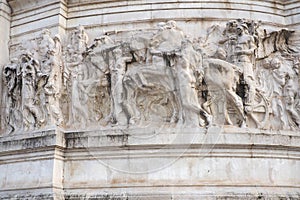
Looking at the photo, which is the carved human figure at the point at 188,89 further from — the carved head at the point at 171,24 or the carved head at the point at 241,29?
the carved head at the point at 241,29

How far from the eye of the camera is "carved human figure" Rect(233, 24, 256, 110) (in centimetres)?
1059

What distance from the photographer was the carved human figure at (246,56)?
10594mm

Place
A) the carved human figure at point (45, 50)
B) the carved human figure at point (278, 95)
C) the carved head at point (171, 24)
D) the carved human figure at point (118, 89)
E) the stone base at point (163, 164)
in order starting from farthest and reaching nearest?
the carved human figure at point (45, 50) → the carved head at point (171, 24) → the carved human figure at point (278, 95) → the carved human figure at point (118, 89) → the stone base at point (163, 164)

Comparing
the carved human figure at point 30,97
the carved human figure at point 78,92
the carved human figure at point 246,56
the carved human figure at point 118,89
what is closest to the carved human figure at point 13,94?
the carved human figure at point 30,97

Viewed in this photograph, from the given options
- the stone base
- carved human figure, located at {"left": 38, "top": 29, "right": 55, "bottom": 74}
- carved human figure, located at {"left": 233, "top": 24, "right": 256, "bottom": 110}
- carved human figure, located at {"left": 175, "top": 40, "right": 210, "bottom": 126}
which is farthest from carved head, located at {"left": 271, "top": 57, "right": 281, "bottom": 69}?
carved human figure, located at {"left": 38, "top": 29, "right": 55, "bottom": 74}

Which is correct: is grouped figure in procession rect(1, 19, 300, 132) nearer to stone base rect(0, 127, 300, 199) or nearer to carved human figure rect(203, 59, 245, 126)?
carved human figure rect(203, 59, 245, 126)

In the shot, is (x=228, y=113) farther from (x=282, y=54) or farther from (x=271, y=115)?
(x=282, y=54)

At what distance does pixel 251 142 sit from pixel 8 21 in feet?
23.0

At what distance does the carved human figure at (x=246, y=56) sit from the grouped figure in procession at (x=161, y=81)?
0.07 feet

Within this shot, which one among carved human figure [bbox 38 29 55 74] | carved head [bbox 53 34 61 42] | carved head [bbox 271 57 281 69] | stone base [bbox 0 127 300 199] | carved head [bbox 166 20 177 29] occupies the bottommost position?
stone base [bbox 0 127 300 199]

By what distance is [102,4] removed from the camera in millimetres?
11680

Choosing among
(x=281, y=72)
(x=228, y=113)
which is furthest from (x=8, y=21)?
(x=281, y=72)

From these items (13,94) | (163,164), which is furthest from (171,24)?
(13,94)

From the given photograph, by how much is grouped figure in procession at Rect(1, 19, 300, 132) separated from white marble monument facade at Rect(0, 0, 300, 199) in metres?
0.02
